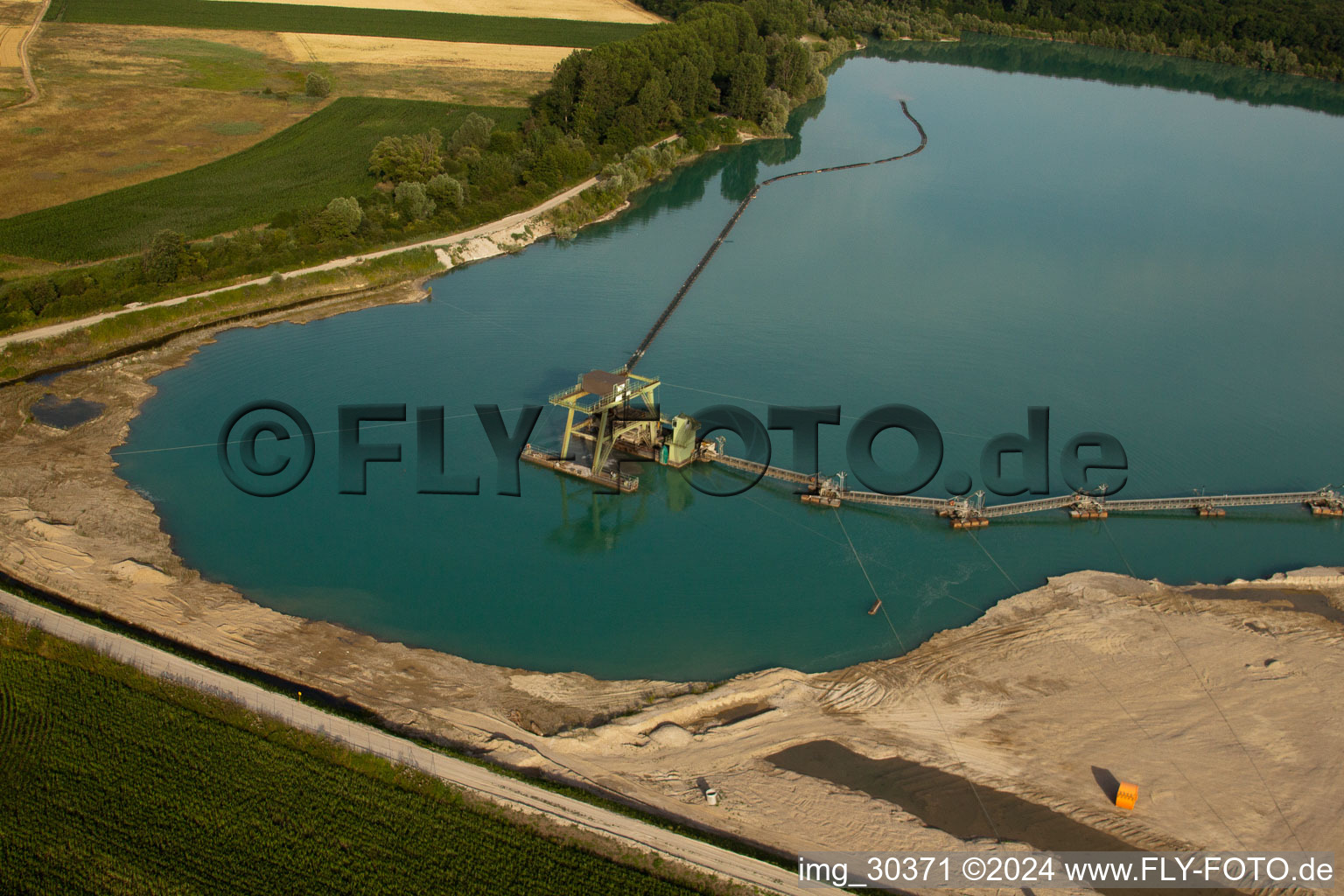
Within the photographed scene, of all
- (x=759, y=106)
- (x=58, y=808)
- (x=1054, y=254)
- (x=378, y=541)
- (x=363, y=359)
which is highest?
(x=759, y=106)

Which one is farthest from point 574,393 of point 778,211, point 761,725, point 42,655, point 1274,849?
point 778,211

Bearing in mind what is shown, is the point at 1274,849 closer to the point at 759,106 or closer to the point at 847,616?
the point at 847,616

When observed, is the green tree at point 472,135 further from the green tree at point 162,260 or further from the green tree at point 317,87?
the green tree at point 162,260

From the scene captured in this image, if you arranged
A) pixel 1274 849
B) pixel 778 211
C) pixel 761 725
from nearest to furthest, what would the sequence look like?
1. pixel 1274 849
2. pixel 761 725
3. pixel 778 211

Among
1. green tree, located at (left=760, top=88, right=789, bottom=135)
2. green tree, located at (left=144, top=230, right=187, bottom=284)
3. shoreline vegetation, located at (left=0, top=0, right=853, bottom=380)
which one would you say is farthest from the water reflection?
green tree, located at (left=144, top=230, right=187, bottom=284)

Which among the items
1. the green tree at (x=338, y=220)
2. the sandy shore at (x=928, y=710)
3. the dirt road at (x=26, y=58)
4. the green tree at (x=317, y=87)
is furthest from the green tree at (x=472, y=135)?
the sandy shore at (x=928, y=710)

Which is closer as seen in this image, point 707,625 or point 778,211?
point 707,625

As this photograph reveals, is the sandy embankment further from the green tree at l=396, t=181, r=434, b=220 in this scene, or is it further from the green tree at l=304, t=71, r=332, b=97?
the green tree at l=304, t=71, r=332, b=97
